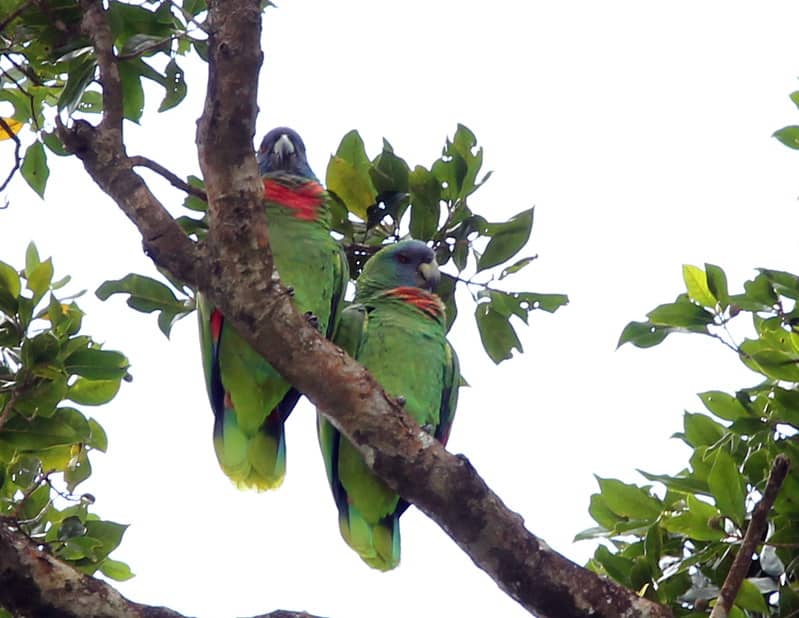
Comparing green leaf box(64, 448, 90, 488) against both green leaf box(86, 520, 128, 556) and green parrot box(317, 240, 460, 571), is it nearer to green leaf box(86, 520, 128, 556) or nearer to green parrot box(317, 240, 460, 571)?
green leaf box(86, 520, 128, 556)

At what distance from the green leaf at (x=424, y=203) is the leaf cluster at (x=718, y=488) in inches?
31.2

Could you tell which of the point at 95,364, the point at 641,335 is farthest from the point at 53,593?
the point at 641,335

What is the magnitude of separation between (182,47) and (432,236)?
1.12m

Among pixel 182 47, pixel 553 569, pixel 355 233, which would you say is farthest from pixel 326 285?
pixel 553 569

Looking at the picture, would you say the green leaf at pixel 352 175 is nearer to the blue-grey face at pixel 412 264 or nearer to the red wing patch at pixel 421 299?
the blue-grey face at pixel 412 264

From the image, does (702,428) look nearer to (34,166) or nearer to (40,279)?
(40,279)

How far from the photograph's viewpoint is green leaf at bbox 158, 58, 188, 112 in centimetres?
367

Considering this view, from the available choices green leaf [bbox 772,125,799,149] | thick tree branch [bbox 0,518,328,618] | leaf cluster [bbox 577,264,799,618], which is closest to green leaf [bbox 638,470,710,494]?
leaf cluster [bbox 577,264,799,618]

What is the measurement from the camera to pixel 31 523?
3.44 meters

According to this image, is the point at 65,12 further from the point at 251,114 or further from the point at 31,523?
the point at 31,523

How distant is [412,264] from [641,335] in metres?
1.09

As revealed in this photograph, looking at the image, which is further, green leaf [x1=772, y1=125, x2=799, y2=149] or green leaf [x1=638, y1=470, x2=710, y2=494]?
green leaf [x1=772, y1=125, x2=799, y2=149]

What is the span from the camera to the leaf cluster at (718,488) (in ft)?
10.4

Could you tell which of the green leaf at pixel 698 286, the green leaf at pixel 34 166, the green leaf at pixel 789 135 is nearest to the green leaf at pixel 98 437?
the green leaf at pixel 34 166
